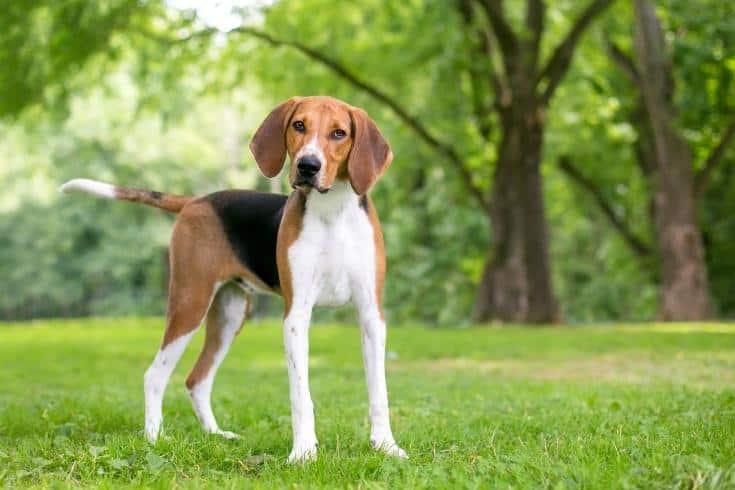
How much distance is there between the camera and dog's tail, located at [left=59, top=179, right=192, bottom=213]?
21.3 feet

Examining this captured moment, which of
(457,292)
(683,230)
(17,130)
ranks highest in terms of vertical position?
(17,130)

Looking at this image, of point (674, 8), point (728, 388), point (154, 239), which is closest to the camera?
point (728, 388)

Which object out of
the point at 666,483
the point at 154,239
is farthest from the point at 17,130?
the point at 666,483

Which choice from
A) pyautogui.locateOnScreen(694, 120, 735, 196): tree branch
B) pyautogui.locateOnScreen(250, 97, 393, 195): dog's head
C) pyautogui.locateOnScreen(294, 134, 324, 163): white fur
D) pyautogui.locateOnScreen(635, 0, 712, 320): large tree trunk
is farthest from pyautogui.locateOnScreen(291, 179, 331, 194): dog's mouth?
pyautogui.locateOnScreen(694, 120, 735, 196): tree branch

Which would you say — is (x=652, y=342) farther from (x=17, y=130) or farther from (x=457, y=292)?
(x=17, y=130)

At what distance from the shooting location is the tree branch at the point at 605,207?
2875 centimetres

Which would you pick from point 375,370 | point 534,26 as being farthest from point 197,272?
point 534,26

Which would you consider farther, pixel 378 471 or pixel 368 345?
pixel 368 345

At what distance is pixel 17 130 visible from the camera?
36.1m

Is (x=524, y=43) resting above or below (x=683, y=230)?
above

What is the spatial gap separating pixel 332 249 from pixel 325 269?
4.6 inches

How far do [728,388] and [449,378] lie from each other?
326 cm

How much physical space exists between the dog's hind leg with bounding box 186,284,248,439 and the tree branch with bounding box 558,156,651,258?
23.5 m

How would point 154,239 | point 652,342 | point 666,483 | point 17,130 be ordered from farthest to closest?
1. point 154,239
2. point 17,130
3. point 652,342
4. point 666,483
